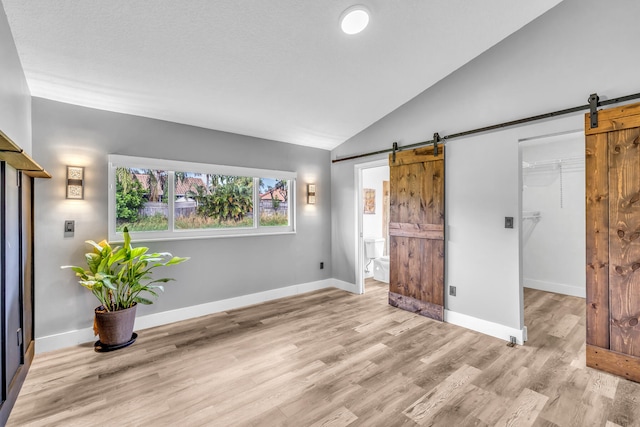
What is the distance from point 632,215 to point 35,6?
4.32 metres

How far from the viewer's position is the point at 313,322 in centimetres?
338

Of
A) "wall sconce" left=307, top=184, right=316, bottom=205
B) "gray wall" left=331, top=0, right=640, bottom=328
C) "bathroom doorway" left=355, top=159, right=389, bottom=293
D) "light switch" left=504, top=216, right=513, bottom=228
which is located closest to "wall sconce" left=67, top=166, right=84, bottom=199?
"wall sconce" left=307, top=184, right=316, bottom=205

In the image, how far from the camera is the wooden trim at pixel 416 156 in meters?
3.41

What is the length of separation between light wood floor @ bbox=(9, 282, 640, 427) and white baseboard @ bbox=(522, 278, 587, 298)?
1.21 metres

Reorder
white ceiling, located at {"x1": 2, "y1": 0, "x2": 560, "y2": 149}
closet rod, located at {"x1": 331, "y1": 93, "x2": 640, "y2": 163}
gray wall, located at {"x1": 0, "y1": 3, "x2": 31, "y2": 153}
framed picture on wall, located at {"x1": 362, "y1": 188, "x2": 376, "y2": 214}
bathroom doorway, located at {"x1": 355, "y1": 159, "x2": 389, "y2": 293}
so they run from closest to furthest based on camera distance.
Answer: gray wall, located at {"x1": 0, "y1": 3, "x2": 31, "y2": 153} < white ceiling, located at {"x1": 2, "y1": 0, "x2": 560, "y2": 149} < closet rod, located at {"x1": 331, "y1": 93, "x2": 640, "y2": 163} < bathroom doorway, located at {"x1": 355, "y1": 159, "x2": 389, "y2": 293} < framed picture on wall, located at {"x1": 362, "y1": 188, "x2": 376, "y2": 214}

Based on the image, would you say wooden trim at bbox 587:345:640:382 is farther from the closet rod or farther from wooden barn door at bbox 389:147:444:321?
the closet rod

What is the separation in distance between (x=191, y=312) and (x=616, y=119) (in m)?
4.46

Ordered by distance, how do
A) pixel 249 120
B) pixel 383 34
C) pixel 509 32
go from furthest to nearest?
pixel 249 120 < pixel 509 32 < pixel 383 34

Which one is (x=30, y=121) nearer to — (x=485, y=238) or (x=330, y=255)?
(x=330, y=255)

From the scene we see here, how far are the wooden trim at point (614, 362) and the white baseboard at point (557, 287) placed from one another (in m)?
1.81

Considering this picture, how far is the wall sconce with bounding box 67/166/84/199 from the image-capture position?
279 cm

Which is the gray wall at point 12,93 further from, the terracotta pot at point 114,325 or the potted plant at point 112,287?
the terracotta pot at point 114,325

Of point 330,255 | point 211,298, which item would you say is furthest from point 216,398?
point 330,255

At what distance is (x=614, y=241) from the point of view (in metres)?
2.25
